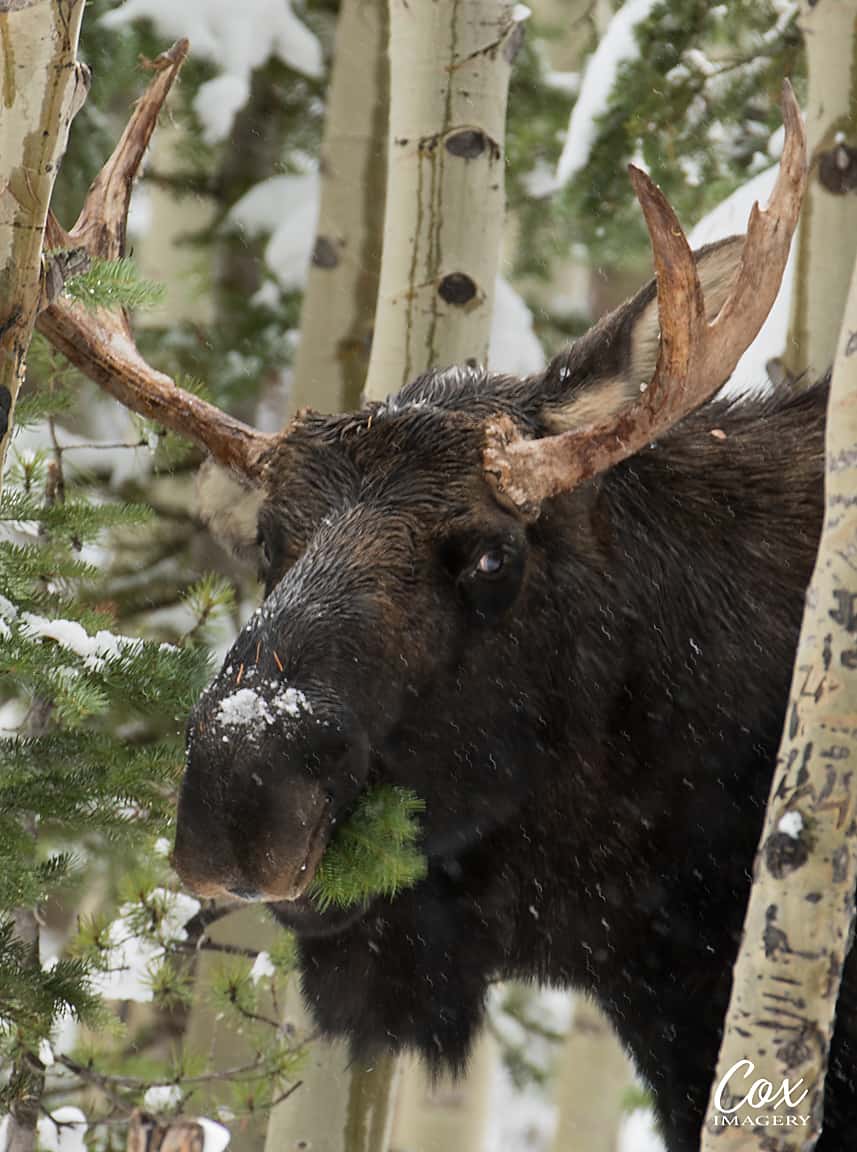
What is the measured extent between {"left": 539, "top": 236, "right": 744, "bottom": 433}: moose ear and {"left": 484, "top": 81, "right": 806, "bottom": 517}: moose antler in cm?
13

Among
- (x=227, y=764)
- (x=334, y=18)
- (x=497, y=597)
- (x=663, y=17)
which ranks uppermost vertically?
(x=334, y=18)

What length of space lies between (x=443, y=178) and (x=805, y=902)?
2.79 m

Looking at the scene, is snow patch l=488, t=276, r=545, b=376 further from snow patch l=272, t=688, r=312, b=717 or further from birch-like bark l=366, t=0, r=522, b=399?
snow patch l=272, t=688, r=312, b=717

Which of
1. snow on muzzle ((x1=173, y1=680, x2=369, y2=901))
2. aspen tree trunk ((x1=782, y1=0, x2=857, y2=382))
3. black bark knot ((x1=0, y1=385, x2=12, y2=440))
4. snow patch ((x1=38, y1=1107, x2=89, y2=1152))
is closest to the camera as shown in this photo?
black bark knot ((x1=0, y1=385, x2=12, y2=440))

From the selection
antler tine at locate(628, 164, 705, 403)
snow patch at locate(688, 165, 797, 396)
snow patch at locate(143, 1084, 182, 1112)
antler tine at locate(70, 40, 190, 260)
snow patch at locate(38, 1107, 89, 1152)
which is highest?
snow patch at locate(688, 165, 797, 396)

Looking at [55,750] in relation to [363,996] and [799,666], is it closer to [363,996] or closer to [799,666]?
[363,996]

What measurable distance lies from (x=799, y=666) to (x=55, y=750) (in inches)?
73.6

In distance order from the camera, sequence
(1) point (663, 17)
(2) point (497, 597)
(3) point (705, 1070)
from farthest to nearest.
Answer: (1) point (663, 17) < (3) point (705, 1070) < (2) point (497, 597)

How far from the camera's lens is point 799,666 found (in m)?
2.58

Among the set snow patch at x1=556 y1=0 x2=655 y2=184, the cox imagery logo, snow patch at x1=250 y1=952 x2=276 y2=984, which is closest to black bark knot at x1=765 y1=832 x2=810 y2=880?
the cox imagery logo

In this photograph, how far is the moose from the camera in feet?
11.4

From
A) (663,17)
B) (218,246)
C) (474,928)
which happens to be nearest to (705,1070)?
(474,928)

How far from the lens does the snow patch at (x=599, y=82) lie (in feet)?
22.0

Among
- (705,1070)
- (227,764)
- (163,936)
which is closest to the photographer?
(227,764)
